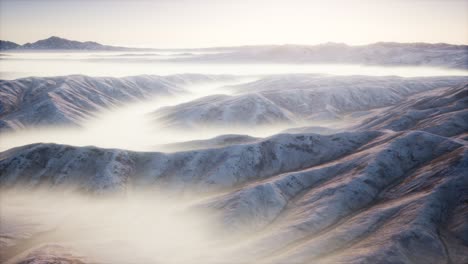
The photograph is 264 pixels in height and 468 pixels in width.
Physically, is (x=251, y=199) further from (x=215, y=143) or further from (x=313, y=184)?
(x=215, y=143)

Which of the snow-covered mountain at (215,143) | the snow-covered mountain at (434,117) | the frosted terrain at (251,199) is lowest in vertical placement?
the frosted terrain at (251,199)

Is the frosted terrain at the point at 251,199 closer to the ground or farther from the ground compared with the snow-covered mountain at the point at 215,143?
closer to the ground

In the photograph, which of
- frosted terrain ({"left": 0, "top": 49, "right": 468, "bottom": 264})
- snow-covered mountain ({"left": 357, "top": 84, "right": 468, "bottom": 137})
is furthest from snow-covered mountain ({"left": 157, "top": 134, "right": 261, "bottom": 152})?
snow-covered mountain ({"left": 357, "top": 84, "right": 468, "bottom": 137})

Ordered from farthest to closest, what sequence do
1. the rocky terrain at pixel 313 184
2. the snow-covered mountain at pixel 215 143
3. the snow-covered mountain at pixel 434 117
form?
1. the snow-covered mountain at pixel 215 143
2. the snow-covered mountain at pixel 434 117
3. the rocky terrain at pixel 313 184

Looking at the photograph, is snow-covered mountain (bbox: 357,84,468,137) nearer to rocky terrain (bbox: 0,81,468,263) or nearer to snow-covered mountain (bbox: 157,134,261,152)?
rocky terrain (bbox: 0,81,468,263)

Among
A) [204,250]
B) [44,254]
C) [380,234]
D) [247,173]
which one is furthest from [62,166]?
[380,234]

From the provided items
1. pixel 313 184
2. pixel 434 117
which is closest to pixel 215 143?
pixel 313 184

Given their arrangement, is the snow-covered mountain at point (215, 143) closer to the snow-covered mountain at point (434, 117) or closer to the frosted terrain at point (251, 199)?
the frosted terrain at point (251, 199)

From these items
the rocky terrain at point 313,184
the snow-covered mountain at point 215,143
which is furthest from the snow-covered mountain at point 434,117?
the snow-covered mountain at point 215,143
